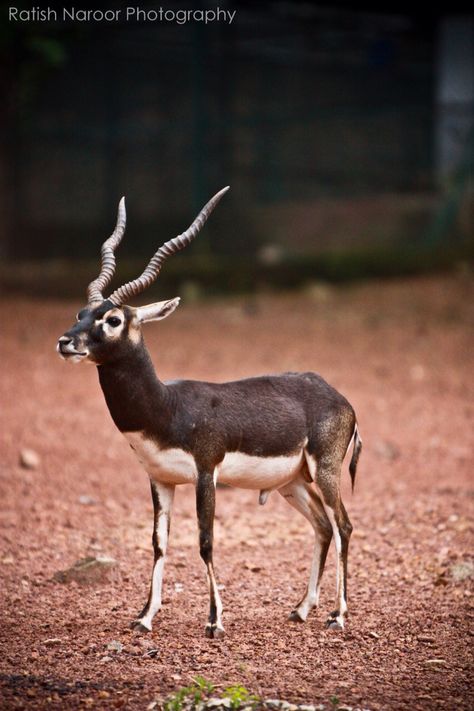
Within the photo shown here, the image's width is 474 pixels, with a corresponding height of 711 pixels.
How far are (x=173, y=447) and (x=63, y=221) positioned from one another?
1143 centimetres

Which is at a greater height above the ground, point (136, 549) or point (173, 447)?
point (173, 447)

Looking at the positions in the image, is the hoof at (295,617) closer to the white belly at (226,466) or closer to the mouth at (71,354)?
the white belly at (226,466)

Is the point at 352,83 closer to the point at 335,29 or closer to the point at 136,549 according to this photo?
the point at 335,29

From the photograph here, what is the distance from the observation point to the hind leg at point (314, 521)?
5.00 m

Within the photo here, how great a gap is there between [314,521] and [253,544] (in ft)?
3.79

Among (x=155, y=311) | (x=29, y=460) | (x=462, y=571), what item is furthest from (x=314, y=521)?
(x=29, y=460)

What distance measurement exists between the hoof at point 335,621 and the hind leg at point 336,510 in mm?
24

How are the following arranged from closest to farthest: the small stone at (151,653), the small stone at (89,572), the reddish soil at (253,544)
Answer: the reddish soil at (253,544)
the small stone at (151,653)
the small stone at (89,572)

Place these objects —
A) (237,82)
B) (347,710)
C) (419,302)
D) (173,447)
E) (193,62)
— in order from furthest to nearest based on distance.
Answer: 1. (237,82)
2. (193,62)
3. (419,302)
4. (173,447)
5. (347,710)

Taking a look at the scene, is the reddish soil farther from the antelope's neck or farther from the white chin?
the white chin

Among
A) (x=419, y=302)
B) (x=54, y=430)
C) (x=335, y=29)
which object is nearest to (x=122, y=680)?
(x=54, y=430)

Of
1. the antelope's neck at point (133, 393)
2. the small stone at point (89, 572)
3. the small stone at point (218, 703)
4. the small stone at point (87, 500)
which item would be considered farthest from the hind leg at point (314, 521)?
the small stone at point (87, 500)

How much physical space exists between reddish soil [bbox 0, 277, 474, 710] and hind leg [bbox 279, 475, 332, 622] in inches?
6.3

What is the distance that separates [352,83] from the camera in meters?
16.0
